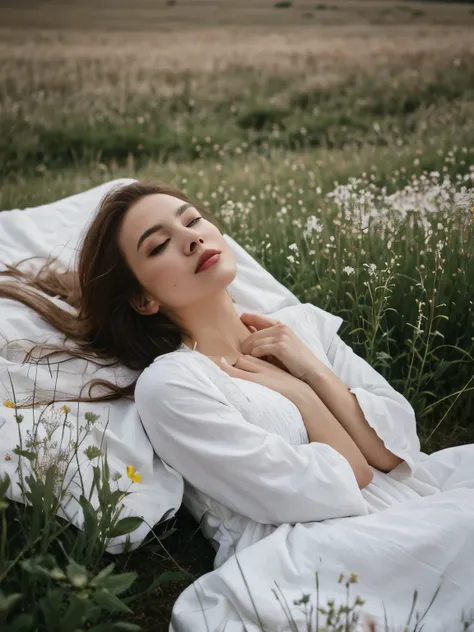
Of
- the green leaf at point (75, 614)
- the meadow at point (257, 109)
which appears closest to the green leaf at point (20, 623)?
the green leaf at point (75, 614)

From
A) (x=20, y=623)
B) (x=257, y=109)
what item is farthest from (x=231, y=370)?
(x=257, y=109)

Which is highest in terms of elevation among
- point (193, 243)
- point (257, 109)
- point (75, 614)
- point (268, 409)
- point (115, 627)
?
point (193, 243)

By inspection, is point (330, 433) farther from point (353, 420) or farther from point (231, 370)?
point (231, 370)

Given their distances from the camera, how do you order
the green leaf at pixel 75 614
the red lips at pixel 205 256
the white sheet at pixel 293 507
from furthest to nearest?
Result: the red lips at pixel 205 256 → the white sheet at pixel 293 507 → the green leaf at pixel 75 614

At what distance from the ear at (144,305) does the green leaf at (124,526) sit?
0.72 metres

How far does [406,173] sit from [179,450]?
2966 millimetres

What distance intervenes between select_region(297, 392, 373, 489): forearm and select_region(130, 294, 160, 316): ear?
57cm

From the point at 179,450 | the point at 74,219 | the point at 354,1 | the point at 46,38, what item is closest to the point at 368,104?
the point at 354,1

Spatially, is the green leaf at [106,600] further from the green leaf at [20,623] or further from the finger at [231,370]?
the finger at [231,370]

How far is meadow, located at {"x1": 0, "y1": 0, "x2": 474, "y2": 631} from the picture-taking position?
177 inches

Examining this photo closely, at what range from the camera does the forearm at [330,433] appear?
2525mm

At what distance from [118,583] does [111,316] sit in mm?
1032

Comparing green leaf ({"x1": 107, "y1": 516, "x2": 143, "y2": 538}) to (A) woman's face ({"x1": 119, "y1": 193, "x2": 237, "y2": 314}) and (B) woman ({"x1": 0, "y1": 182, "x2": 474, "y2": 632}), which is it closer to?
(B) woman ({"x1": 0, "y1": 182, "x2": 474, "y2": 632})

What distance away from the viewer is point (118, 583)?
6.66 ft
